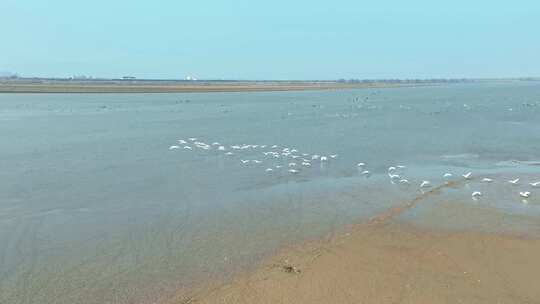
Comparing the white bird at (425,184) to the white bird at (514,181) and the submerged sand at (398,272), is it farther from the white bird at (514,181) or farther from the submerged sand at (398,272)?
the submerged sand at (398,272)

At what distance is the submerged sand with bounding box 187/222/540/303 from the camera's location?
30.8ft

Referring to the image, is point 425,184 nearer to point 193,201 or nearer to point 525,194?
point 525,194

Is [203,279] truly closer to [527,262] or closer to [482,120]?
[527,262]

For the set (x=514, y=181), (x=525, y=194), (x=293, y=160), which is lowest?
(x=293, y=160)

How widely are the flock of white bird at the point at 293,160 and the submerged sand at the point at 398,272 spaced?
5421mm

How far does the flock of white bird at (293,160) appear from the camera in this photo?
19.4 m

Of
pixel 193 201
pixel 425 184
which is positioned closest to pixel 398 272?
pixel 193 201

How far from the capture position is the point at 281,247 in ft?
39.7

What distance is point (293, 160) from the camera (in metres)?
24.5

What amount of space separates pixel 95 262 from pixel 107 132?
2867 cm

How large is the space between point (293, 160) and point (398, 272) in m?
14.3

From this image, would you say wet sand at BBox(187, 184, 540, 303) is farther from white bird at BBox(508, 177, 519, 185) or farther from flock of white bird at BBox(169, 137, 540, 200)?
white bird at BBox(508, 177, 519, 185)

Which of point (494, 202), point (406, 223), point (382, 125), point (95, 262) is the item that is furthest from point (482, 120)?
point (95, 262)

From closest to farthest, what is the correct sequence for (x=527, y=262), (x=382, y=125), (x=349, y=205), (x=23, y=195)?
(x=527, y=262) < (x=349, y=205) < (x=23, y=195) < (x=382, y=125)
